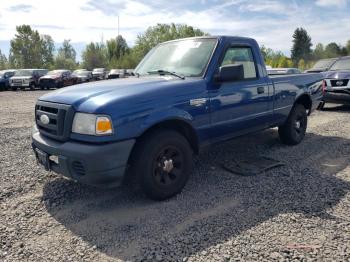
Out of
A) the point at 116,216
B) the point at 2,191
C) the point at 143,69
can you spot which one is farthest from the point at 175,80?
the point at 2,191

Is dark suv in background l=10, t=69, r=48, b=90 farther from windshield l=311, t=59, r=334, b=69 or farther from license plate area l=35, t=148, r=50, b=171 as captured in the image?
license plate area l=35, t=148, r=50, b=171

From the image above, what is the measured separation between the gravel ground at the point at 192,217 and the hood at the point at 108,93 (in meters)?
1.16

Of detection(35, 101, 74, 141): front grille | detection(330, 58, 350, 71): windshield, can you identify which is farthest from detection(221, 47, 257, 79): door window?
detection(330, 58, 350, 71): windshield

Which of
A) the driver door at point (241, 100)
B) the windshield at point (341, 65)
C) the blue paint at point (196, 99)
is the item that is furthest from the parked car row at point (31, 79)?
the driver door at point (241, 100)

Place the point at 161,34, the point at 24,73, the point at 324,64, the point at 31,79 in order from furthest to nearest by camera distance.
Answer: the point at 161,34, the point at 24,73, the point at 31,79, the point at 324,64

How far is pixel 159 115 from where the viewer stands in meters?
3.59

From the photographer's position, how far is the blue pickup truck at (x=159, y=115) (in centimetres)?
329

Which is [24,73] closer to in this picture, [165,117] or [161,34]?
[165,117]

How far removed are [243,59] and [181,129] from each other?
1.63 meters

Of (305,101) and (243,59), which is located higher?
(243,59)

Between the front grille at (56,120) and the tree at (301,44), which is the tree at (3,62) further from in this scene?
the front grille at (56,120)

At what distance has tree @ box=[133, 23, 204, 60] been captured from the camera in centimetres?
6283

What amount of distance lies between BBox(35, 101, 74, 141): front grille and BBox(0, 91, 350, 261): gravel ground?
81 cm

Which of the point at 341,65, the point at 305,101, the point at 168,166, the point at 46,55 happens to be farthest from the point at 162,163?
the point at 46,55
